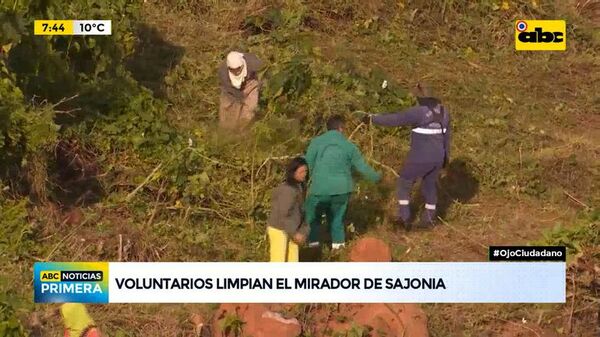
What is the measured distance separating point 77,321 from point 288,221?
1497 millimetres

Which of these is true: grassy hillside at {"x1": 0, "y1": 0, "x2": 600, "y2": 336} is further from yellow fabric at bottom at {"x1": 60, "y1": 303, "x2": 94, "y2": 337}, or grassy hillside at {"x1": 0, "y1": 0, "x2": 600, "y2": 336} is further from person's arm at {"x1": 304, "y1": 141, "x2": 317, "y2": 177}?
person's arm at {"x1": 304, "y1": 141, "x2": 317, "y2": 177}

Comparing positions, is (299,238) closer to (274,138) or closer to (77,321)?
(274,138)

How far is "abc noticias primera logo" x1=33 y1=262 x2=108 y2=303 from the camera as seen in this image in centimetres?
823

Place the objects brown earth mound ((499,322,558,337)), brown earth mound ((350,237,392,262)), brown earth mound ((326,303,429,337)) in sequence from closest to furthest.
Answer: brown earth mound ((326,303,429,337)) → brown earth mound ((350,237,392,262)) → brown earth mound ((499,322,558,337))

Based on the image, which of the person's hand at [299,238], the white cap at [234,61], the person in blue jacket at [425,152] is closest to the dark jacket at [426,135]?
the person in blue jacket at [425,152]

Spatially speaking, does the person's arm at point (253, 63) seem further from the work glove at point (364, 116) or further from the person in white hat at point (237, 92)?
the work glove at point (364, 116)

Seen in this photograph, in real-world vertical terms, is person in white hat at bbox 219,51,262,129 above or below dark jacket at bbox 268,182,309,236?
above

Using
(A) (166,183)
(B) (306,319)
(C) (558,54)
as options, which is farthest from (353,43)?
(B) (306,319)

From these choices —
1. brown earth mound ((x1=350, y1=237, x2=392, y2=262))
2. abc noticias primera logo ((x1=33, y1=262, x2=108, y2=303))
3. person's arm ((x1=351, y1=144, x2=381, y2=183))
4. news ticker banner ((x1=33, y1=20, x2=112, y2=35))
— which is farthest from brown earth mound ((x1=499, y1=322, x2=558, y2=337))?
news ticker banner ((x1=33, y1=20, x2=112, y2=35))

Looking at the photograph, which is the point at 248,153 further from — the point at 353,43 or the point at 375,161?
the point at 353,43

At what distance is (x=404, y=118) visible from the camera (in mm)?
9453

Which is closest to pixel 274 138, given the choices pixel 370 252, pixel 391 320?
pixel 370 252

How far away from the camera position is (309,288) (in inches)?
325

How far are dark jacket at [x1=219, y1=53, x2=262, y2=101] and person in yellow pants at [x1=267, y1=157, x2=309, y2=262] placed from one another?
4.88 ft
